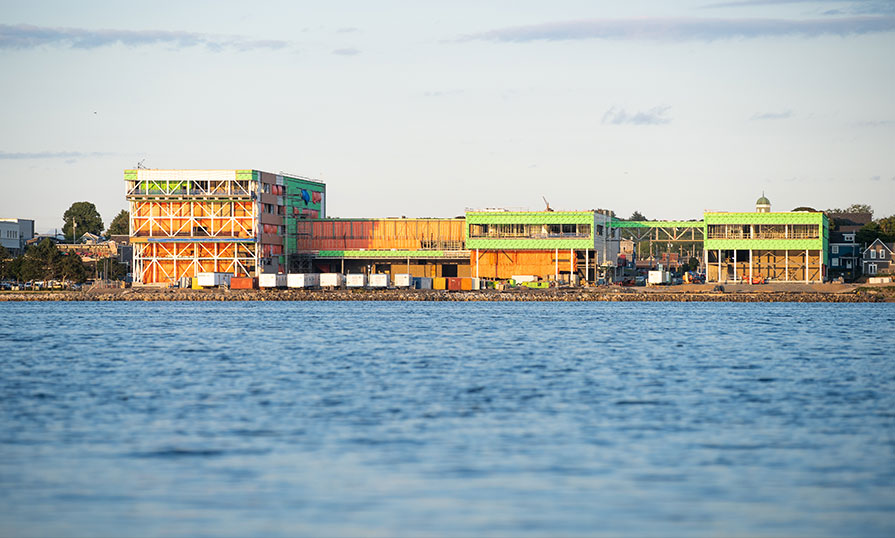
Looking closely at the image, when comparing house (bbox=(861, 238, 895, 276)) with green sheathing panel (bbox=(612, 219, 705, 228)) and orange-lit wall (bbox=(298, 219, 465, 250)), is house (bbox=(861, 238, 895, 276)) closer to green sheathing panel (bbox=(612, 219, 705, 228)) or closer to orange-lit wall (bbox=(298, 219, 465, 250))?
green sheathing panel (bbox=(612, 219, 705, 228))

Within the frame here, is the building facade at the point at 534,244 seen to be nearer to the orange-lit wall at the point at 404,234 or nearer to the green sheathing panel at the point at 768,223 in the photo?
the orange-lit wall at the point at 404,234

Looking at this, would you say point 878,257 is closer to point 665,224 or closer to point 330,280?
point 665,224

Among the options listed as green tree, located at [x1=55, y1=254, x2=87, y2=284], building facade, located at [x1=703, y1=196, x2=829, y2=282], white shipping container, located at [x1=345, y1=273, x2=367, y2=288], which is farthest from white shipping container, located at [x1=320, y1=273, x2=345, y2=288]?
building facade, located at [x1=703, y1=196, x2=829, y2=282]

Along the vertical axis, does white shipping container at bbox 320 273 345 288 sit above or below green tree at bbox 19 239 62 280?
below

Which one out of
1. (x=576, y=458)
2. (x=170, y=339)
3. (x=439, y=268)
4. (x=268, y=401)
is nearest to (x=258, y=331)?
(x=170, y=339)

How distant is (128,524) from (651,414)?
62.7 feet

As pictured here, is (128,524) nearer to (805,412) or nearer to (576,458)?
(576,458)

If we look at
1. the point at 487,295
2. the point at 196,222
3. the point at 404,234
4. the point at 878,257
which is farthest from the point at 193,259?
the point at 878,257

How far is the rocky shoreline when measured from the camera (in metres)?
161

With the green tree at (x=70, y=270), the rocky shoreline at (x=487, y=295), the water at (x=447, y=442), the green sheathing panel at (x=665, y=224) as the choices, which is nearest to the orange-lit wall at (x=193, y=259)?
the rocky shoreline at (x=487, y=295)

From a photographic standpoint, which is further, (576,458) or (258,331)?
(258,331)

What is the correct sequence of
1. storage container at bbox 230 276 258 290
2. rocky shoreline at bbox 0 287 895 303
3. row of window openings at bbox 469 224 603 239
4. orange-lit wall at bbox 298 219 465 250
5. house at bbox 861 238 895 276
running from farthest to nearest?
1. house at bbox 861 238 895 276
2. orange-lit wall at bbox 298 219 465 250
3. row of window openings at bbox 469 224 603 239
4. storage container at bbox 230 276 258 290
5. rocky shoreline at bbox 0 287 895 303

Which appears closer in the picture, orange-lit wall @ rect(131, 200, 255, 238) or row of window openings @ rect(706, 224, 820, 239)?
row of window openings @ rect(706, 224, 820, 239)

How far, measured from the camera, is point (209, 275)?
174 metres
